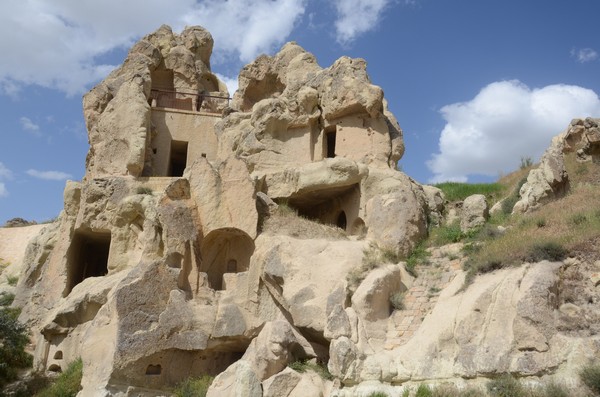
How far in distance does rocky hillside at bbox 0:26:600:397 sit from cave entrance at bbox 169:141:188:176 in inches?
2.9

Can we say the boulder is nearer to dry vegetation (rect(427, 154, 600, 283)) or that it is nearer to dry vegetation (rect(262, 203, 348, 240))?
dry vegetation (rect(427, 154, 600, 283))

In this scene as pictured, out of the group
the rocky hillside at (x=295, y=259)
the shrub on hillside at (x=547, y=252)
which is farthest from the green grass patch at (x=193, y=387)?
the shrub on hillside at (x=547, y=252)

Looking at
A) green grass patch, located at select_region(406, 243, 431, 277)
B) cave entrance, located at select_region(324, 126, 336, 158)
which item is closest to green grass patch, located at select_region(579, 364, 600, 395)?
green grass patch, located at select_region(406, 243, 431, 277)

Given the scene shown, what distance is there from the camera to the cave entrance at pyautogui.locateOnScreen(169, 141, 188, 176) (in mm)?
23031

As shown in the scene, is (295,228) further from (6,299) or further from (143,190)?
(6,299)

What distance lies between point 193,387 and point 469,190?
1628cm

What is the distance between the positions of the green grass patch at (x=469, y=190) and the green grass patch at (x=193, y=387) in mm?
14392

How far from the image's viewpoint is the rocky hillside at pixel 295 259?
11.5m

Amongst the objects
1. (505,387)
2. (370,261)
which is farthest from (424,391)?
(370,261)

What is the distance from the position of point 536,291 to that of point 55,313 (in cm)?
1291

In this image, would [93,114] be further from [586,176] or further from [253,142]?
[586,176]

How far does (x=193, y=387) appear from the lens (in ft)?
47.0

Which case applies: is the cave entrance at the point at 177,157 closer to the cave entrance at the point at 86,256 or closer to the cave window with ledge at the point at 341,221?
the cave entrance at the point at 86,256

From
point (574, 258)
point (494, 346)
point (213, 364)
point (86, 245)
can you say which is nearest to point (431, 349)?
point (494, 346)
